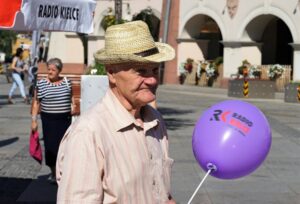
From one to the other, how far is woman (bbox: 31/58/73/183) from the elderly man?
5.60 meters

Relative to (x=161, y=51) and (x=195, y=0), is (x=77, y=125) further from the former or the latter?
(x=195, y=0)

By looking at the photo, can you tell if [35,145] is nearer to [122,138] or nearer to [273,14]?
[122,138]

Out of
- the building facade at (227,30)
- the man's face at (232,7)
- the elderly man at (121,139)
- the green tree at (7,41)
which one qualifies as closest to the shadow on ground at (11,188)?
the elderly man at (121,139)

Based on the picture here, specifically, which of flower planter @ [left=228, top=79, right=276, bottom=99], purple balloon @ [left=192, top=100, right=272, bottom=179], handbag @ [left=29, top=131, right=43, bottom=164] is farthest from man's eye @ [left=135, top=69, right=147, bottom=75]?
flower planter @ [left=228, top=79, right=276, bottom=99]

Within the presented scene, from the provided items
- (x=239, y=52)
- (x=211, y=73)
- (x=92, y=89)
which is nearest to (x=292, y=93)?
(x=239, y=52)

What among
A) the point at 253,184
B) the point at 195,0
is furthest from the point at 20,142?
the point at 195,0

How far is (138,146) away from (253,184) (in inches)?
270

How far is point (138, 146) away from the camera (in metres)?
3.22

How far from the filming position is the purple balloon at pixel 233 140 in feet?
12.5

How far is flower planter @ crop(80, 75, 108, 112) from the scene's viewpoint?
917cm

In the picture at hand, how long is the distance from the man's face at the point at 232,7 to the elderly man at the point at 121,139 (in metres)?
31.5

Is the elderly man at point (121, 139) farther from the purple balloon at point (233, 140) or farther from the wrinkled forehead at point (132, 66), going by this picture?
the purple balloon at point (233, 140)

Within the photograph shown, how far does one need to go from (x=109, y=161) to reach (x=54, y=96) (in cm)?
601

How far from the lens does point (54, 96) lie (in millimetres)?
9000
